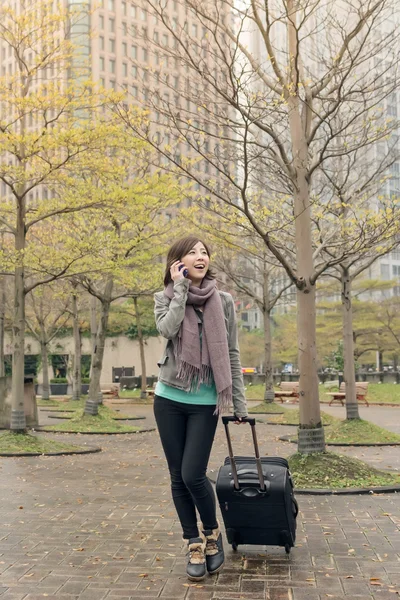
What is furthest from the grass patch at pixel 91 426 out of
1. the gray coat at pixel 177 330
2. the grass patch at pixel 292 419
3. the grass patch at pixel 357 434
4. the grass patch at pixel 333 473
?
the gray coat at pixel 177 330

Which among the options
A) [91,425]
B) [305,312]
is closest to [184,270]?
[305,312]

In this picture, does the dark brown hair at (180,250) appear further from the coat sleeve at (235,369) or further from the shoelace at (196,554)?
the shoelace at (196,554)

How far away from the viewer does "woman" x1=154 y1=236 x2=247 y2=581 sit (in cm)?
423

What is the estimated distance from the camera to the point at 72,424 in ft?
54.5

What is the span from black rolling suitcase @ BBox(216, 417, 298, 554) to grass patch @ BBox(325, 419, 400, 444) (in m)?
8.22

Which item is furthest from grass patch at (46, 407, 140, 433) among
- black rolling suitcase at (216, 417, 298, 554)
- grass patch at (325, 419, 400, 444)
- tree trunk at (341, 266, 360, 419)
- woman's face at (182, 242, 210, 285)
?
woman's face at (182, 242, 210, 285)

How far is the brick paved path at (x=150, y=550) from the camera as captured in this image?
409 cm

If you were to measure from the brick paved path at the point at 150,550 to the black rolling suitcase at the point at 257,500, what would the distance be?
205 millimetres

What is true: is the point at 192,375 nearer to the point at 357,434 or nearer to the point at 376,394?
the point at 357,434

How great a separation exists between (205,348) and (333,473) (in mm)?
4171

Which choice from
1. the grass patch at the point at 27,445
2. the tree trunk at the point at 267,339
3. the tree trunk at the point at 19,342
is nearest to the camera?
the grass patch at the point at 27,445

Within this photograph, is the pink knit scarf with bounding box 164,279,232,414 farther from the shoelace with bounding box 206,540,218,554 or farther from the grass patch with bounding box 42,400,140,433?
the grass patch with bounding box 42,400,140,433

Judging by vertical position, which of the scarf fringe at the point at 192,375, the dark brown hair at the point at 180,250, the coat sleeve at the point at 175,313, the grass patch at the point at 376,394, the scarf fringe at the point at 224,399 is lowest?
the grass patch at the point at 376,394

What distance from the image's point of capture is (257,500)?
176 inches
